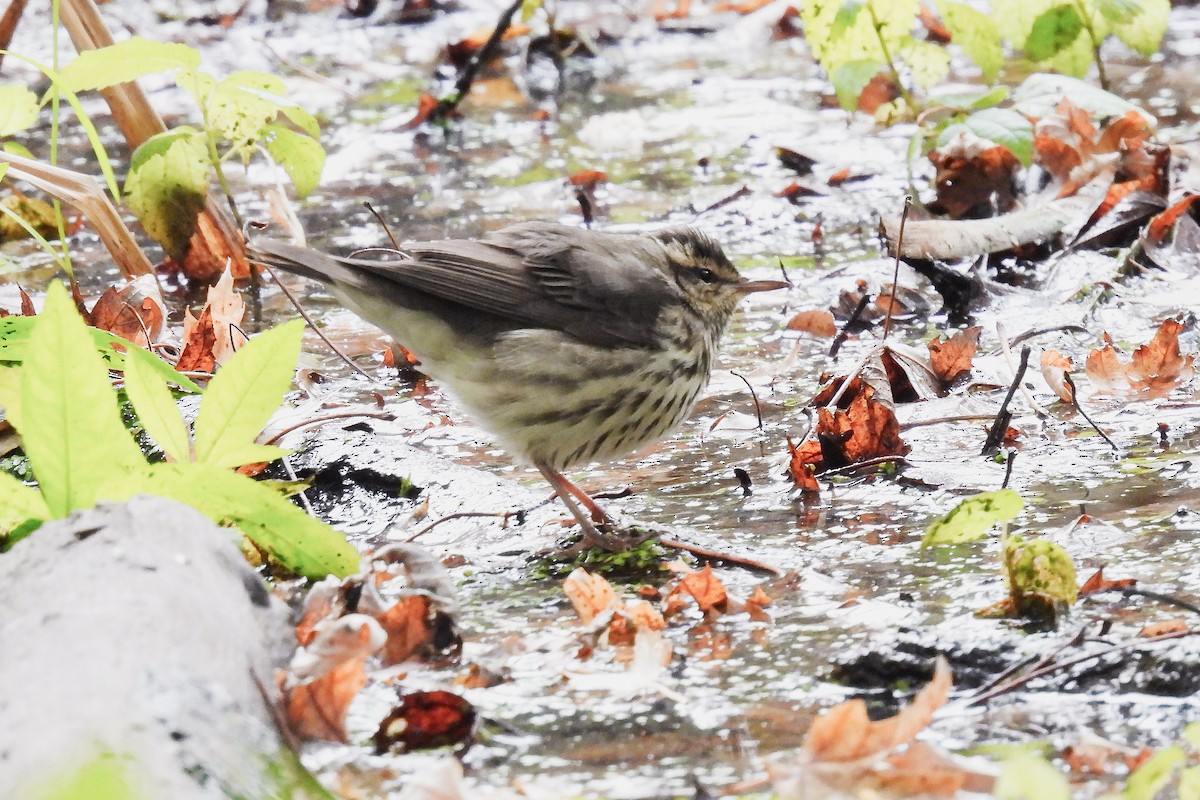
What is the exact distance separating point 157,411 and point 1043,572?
181cm

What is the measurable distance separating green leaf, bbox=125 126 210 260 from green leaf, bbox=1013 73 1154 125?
3182mm

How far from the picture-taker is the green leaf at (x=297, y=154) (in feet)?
17.8

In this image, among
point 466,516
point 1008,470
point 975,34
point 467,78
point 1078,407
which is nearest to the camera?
point 1008,470

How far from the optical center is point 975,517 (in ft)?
10.0

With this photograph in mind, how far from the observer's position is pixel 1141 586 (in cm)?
304

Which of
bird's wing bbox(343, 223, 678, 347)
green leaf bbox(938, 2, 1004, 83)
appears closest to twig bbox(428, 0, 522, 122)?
green leaf bbox(938, 2, 1004, 83)

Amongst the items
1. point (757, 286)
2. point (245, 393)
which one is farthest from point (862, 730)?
point (757, 286)

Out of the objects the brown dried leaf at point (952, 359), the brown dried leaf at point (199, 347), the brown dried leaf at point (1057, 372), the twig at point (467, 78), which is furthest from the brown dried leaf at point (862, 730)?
the twig at point (467, 78)

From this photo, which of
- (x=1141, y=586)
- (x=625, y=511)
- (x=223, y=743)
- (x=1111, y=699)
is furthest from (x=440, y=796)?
(x=625, y=511)

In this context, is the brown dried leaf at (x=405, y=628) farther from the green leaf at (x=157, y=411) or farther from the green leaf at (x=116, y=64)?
the green leaf at (x=116, y=64)

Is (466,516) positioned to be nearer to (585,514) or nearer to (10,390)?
(585,514)

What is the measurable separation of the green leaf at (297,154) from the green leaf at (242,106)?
61 mm

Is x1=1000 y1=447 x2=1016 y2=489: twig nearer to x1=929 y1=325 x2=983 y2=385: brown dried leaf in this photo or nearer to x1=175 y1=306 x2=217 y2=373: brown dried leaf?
x1=929 y1=325 x2=983 y2=385: brown dried leaf

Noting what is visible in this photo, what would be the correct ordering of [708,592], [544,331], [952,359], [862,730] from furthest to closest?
[952,359] < [544,331] < [708,592] < [862,730]
